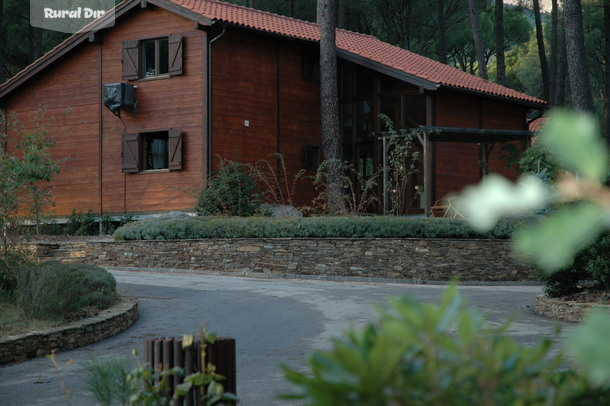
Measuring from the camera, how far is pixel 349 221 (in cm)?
1598

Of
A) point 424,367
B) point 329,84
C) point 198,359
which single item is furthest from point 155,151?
point 424,367

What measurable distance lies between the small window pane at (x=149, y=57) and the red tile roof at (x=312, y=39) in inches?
47.7

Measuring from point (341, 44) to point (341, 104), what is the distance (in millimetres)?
2052

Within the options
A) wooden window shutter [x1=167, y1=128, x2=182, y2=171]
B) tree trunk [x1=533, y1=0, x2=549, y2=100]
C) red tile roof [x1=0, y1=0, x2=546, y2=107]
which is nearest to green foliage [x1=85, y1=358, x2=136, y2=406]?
wooden window shutter [x1=167, y1=128, x2=182, y2=171]

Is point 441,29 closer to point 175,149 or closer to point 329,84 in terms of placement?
point 329,84

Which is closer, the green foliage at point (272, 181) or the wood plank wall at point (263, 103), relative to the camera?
the green foliage at point (272, 181)

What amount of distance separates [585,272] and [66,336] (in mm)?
6658

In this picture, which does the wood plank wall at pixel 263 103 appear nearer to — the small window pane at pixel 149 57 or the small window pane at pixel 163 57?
the small window pane at pixel 163 57

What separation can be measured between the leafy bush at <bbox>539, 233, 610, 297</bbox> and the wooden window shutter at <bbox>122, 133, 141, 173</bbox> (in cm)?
1500

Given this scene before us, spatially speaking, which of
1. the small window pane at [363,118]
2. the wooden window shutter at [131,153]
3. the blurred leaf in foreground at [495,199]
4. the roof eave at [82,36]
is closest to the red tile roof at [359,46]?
the roof eave at [82,36]

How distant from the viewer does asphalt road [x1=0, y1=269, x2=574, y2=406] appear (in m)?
6.95

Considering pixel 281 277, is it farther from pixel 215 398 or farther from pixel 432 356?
pixel 432 356

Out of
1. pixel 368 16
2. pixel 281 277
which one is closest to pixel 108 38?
pixel 281 277

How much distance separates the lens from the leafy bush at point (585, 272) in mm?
9883
